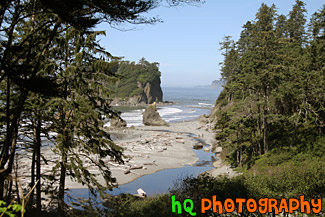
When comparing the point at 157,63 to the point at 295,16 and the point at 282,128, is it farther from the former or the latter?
the point at 282,128

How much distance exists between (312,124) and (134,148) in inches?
769

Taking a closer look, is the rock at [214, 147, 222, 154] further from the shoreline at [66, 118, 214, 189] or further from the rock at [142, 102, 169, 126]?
the rock at [142, 102, 169, 126]

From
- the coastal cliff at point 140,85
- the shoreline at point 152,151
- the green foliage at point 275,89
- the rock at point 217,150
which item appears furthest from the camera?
the coastal cliff at point 140,85

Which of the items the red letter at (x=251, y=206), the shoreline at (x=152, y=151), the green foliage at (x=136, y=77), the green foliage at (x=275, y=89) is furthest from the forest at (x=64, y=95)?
the green foliage at (x=136, y=77)

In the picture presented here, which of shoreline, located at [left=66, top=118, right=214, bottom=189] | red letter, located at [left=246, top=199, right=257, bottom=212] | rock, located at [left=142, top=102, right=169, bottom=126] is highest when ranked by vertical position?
red letter, located at [left=246, top=199, right=257, bottom=212]

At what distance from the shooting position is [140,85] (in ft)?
422

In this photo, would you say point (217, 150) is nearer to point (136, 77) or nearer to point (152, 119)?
point (152, 119)

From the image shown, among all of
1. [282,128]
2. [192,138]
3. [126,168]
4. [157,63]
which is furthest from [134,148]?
[157,63]

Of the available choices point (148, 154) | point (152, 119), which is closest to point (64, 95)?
point (148, 154)

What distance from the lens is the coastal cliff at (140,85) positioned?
4847 inches

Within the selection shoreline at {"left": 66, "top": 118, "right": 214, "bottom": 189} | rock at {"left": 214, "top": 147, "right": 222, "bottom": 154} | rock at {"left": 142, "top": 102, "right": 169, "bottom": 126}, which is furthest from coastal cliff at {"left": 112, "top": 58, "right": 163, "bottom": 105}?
rock at {"left": 214, "top": 147, "right": 222, "bottom": 154}

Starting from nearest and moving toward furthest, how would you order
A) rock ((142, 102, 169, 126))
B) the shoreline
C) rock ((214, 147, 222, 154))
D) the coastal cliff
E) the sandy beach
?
the sandy beach < the shoreline < rock ((214, 147, 222, 154)) < rock ((142, 102, 169, 126)) < the coastal cliff

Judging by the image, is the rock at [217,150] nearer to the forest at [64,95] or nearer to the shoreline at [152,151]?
the shoreline at [152,151]

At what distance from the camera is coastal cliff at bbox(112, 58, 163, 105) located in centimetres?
12312
